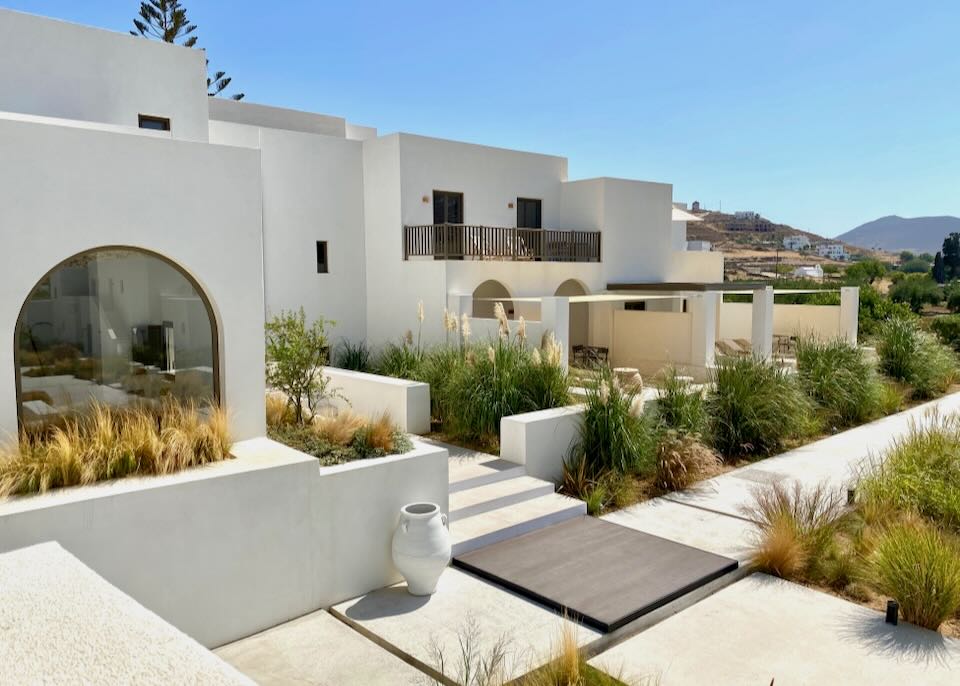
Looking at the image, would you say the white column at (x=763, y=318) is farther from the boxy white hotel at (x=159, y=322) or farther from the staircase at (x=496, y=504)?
the boxy white hotel at (x=159, y=322)

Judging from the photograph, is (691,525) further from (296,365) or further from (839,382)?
(839,382)

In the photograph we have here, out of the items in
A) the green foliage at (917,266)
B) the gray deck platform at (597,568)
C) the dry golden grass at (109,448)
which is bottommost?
the gray deck platform at (597,568)

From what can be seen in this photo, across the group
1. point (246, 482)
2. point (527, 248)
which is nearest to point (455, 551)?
point (246, 482)

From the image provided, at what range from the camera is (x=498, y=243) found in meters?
20.5

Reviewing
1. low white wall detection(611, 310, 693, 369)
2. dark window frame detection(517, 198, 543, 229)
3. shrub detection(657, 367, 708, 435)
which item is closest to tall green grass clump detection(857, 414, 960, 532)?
shrub detection(657, 367, 708, 435)

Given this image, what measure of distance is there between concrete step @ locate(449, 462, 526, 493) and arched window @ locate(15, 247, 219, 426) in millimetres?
3279

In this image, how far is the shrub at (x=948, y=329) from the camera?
1035 inches

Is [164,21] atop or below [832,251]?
atop

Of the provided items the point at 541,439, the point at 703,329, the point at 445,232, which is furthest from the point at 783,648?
the point at 445,232

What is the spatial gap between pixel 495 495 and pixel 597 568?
1.97 metres

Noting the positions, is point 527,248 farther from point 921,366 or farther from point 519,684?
point 519,684

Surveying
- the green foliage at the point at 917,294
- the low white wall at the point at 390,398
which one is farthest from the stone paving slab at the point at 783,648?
the green foliage at the point at 917,294

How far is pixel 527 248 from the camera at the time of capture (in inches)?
845

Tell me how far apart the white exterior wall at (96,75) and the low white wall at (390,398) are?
5.56 meters
